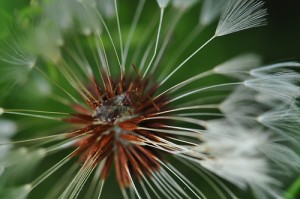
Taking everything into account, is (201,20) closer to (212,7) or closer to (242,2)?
(212,7)

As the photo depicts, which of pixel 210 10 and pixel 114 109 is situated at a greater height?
pixel 210 10

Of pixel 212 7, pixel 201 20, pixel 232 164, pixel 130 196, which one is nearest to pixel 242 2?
pixel 212 7

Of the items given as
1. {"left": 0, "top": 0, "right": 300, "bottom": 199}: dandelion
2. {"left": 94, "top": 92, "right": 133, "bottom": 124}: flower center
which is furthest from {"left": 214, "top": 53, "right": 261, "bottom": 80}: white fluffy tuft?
{"left": 94, "top": 92, "right": 133, "bottom": 124}: flower center

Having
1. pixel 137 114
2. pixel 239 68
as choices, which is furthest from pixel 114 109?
pixel 239 68

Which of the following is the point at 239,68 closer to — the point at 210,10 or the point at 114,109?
the point at 210,10

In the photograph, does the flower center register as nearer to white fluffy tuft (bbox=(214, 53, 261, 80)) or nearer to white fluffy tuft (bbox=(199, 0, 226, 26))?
white fluffy tuft (bbox=(214, 53, 261, 80))

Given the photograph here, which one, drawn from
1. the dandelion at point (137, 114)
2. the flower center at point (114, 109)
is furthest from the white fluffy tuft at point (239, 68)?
the flower center at point (114, 109)

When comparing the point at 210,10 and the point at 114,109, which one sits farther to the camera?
the point at 210,10

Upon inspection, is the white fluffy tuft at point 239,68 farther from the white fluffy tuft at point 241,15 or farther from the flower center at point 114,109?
the flower center at point 114,109

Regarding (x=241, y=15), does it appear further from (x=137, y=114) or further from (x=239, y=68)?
(x=137, y=114)
